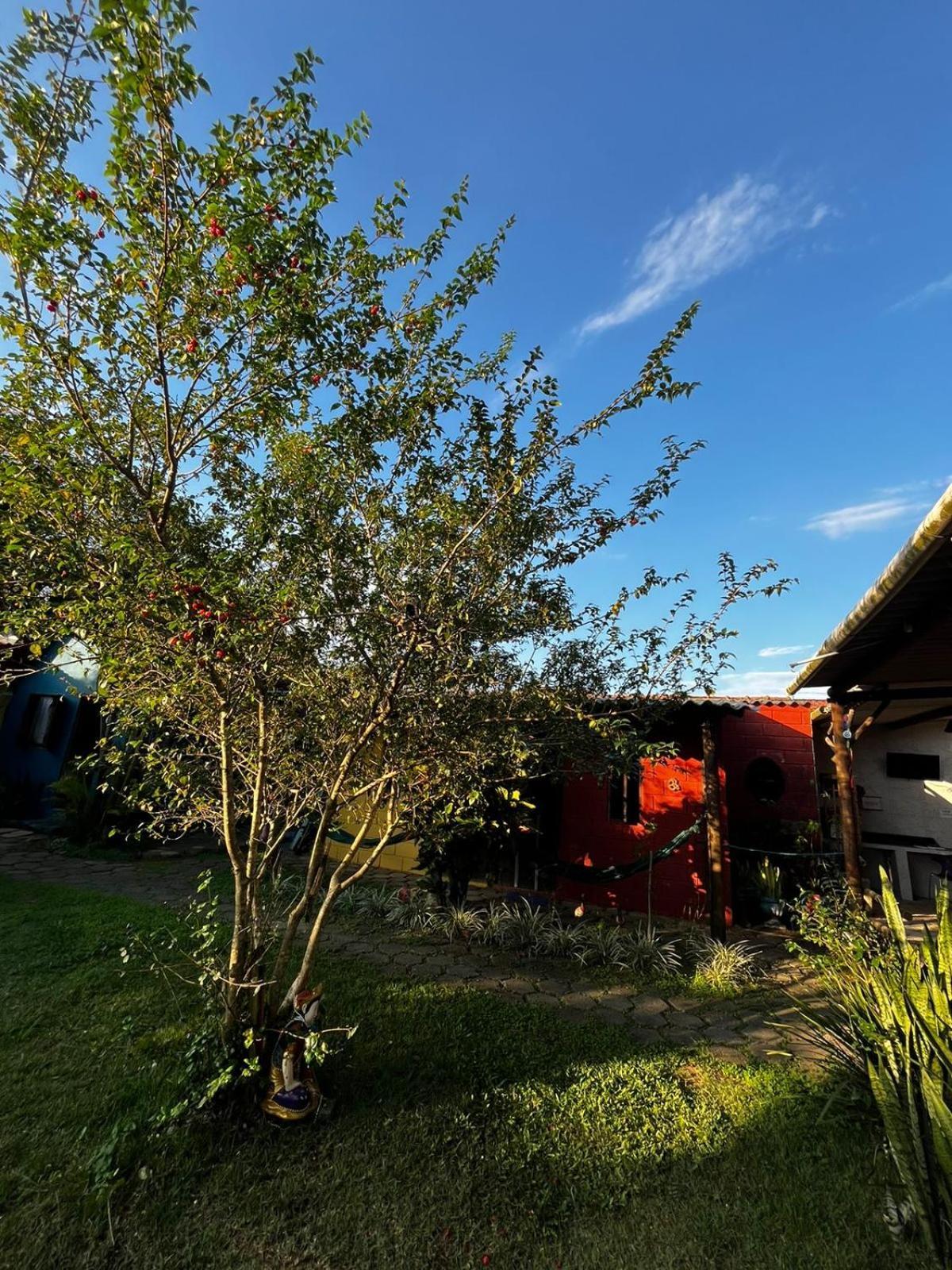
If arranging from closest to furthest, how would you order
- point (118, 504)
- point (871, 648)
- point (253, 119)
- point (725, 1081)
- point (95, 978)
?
point (253, 119) < point (118, 504) < point (725, 1081) < point (95, 978) < point (871, 648)

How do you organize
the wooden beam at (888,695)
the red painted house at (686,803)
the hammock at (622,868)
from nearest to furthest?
the wooden beam at (888,695)
the hammock at (622,868)
the red painted house at (686,803)

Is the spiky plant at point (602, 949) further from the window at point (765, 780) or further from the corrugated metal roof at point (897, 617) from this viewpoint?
the window at point (765, 780)

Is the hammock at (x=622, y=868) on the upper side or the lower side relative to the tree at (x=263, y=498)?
lower

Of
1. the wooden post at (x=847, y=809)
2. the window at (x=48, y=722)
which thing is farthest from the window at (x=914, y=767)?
the window at (x=48, y=722)

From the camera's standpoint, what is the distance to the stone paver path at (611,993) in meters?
4.07

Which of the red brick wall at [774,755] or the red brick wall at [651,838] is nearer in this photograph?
the red brick wall at [651,838]

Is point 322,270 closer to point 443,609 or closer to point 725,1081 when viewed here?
point 443,609

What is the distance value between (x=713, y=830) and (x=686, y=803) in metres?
1.08

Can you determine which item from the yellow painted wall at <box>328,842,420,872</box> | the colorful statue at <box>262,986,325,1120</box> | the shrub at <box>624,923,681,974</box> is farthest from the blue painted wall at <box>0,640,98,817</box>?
the shrub at <box>624,923,681,974</box>

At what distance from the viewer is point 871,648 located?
199 inches

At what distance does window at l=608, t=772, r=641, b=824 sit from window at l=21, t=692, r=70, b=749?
11636mm

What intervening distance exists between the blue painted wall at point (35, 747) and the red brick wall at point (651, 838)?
9974 millimetres

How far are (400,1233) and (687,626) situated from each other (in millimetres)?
3551

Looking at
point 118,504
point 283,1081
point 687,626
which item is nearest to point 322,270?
point 118,504
